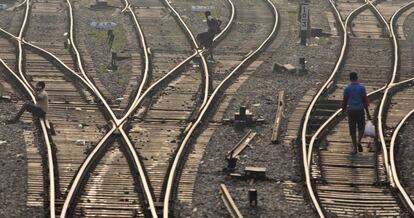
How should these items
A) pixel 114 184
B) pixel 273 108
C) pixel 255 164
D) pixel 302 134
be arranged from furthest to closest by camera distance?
pixel 273 108 < pixel 302 134 < pixel 255 164 < pixel 114 184

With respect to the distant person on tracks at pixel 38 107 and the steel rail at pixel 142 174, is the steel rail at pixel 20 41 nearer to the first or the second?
the distant person on tracks at pixel 38 107

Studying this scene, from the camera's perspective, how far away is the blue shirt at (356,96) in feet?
54.4

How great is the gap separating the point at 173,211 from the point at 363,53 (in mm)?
13237

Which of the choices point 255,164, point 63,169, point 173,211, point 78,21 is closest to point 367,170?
point 255,164

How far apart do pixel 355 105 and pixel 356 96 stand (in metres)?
0.16

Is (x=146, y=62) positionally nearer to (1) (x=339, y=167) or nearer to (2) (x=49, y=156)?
(2) (x=49, y=156)

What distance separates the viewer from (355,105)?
1662cm

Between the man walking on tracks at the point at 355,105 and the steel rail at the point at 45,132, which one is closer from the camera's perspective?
the steel rail at the point at 45,132

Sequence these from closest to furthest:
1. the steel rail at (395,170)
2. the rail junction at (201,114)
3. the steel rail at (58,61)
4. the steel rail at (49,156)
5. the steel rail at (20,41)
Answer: the steel rail at (49,156) → the steel rail at (395,170) → the rail junction at (201,114) → the steel rail at (58,61) → the steel rail at (20,41)

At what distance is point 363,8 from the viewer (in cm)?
3281

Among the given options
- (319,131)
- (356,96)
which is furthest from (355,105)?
(319,131)

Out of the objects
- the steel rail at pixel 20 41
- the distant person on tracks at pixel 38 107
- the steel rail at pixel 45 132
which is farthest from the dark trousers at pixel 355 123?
the steel rail at pixel 20 41

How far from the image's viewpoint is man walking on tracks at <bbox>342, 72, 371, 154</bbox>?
54.4 ft

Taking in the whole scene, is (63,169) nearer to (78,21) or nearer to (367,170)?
(367,170)
